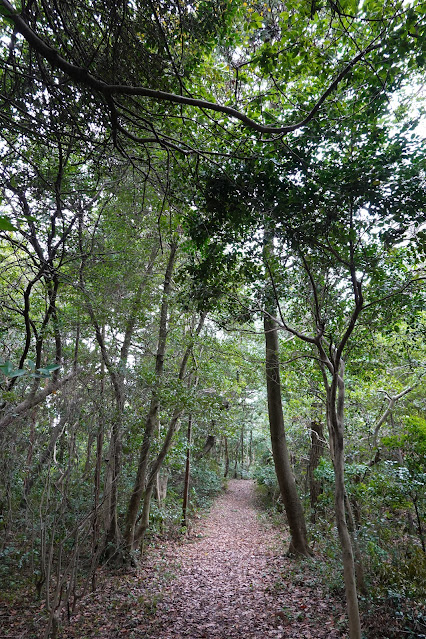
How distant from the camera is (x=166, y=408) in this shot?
24.5ft

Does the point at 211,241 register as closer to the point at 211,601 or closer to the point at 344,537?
the point at 344,537

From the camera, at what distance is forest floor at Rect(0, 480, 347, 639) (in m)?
4.91

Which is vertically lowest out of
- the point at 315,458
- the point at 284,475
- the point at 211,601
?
the point at 211,601

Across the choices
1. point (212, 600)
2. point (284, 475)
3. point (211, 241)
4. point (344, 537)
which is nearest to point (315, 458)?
point (284, 475)

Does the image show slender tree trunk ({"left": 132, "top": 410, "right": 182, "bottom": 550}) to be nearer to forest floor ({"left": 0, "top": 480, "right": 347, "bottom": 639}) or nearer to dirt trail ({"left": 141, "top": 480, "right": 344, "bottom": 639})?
forest floor ({"left": 0, "top": 480, "right": 347, "bottom": 639})

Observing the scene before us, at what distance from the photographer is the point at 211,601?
240 inches

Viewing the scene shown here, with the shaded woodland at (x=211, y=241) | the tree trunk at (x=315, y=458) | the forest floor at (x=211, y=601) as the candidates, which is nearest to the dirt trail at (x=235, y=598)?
the forest floor at (x=211, y=601)

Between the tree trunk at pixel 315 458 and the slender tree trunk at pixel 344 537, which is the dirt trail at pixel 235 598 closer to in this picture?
the slender tree trunk at pixel 344 537

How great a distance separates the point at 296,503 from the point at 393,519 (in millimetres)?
2395

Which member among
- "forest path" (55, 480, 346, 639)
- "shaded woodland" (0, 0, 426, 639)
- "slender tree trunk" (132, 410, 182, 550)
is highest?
"shaded woodland" (0, 0, 426, 639)

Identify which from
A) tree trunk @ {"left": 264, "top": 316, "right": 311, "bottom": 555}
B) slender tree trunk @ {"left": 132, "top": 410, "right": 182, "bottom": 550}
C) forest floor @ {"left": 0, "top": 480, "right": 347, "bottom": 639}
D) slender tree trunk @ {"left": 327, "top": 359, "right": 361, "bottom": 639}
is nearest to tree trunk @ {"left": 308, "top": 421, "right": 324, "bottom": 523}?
forest floor @ {"left": 0, "top": 480, "right": 347, "bottom": 639}

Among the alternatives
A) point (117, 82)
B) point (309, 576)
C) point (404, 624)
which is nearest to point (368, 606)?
point (404, 624)

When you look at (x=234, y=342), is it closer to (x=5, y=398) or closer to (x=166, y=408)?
(x=166, y=408)

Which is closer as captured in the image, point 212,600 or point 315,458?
point 212,600
